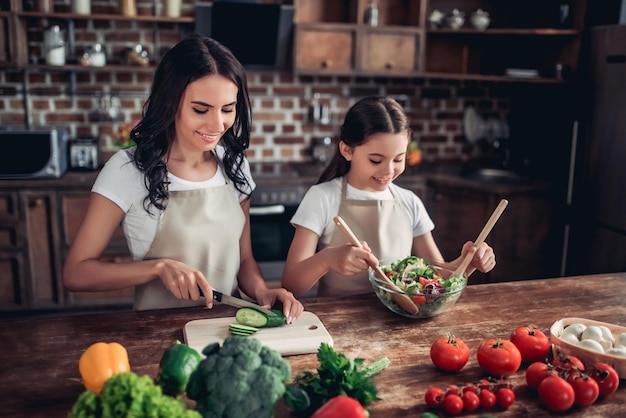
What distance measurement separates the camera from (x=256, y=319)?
5.09 feet

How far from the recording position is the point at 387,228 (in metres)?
2.19

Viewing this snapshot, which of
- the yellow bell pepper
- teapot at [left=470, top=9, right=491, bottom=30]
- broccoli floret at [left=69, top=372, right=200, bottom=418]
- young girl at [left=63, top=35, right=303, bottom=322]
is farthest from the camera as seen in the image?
teapot at [left=470, top=9, right=491, bottom=30]

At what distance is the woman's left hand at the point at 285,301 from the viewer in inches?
63.6

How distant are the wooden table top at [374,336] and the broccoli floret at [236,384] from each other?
0.18 metres

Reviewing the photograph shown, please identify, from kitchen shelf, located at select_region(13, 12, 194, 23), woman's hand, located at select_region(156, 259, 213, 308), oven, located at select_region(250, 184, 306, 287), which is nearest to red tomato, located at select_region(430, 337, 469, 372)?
woman's hand, located at select_region(156, 259, 213, 308)

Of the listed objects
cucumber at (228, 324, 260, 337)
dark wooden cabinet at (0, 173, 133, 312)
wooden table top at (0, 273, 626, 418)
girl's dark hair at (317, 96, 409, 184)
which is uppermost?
girl's dark hair at (317, 96, 409, 184)

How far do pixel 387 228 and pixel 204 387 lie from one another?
4.03 feet

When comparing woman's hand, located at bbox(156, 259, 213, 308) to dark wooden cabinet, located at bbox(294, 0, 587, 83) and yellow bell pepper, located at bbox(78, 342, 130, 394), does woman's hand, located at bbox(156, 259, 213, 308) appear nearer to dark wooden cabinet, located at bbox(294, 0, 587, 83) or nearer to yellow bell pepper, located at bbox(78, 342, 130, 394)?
yellow bell pepper, located at bbox(78, 342, 130, 394)

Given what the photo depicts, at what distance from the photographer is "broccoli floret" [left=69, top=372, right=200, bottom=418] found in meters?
0.94

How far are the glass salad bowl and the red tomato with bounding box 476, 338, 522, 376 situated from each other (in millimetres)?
277

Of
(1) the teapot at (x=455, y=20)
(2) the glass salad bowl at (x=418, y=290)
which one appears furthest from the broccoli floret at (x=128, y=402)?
(1) the teapot at (x=455, y=20)

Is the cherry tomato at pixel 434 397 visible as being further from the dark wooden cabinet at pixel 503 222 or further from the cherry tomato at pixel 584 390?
the dark wooden cabinet at pixel 503 222

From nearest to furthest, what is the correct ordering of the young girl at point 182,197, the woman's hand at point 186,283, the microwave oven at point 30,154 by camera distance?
the woman's hand at point 186,283
the young girl at point 182,197
the microwave oven at point 30,154

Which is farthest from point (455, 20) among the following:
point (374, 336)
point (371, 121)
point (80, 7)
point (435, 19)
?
point (374, 336)
